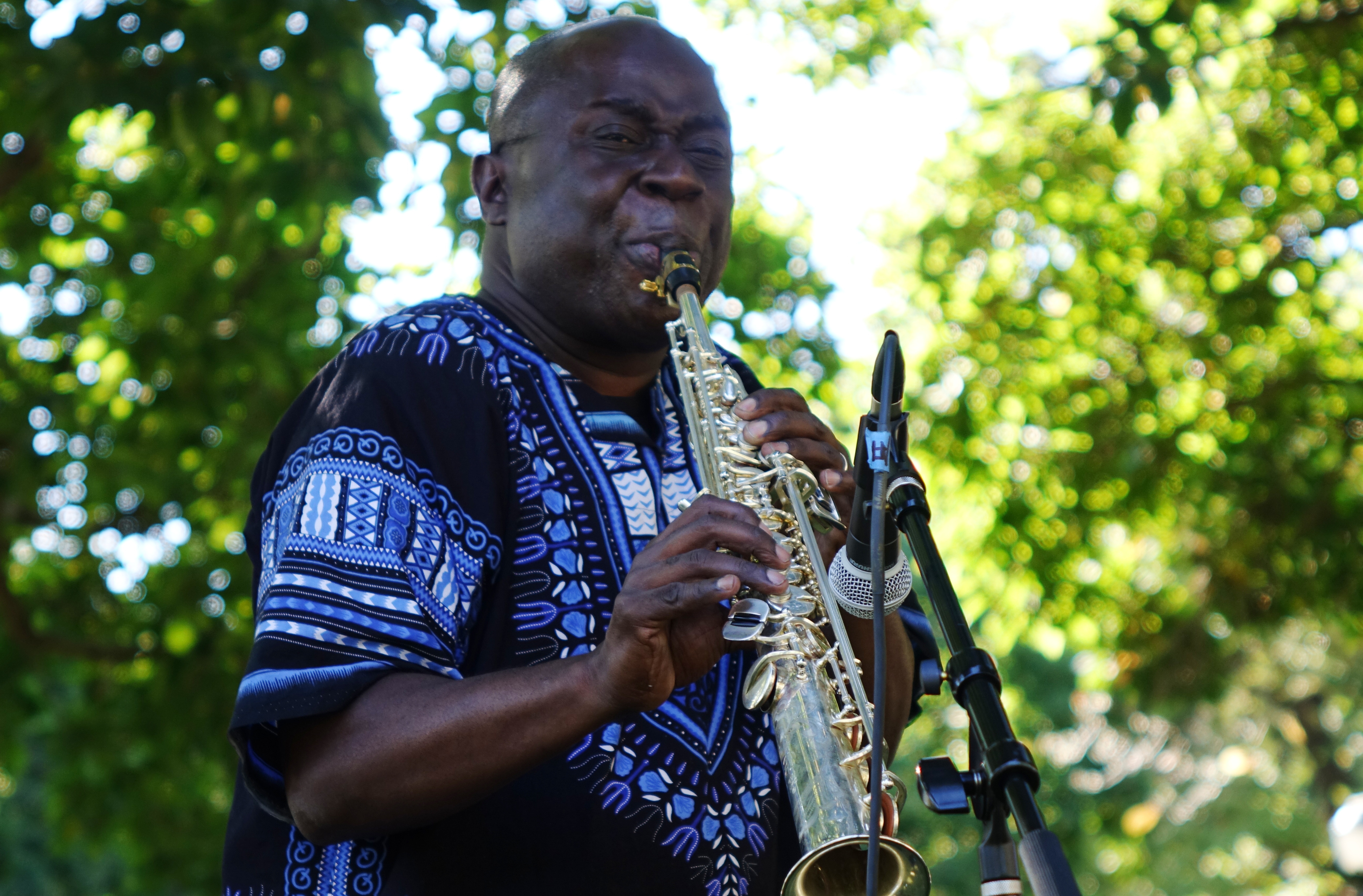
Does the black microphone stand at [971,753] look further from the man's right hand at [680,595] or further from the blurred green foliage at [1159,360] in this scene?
the blurred green foliage at [1159,360]

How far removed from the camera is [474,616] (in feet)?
6.94

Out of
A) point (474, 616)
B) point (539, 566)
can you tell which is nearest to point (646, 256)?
point (539, 566)

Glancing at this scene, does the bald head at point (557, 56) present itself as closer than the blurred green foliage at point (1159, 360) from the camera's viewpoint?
Yes

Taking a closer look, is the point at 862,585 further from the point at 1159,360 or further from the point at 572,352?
the point at 1159,360

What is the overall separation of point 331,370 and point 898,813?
4.09 ft

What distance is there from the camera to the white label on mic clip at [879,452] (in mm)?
1655

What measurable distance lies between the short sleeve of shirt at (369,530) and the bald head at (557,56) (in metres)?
0.58

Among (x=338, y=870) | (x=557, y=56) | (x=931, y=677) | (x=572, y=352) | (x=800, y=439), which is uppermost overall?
(x=557, y=56)

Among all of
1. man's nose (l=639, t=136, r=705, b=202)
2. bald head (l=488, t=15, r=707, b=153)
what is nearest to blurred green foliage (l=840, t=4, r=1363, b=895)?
bald head (l=488, t=15, r=707, b=153)

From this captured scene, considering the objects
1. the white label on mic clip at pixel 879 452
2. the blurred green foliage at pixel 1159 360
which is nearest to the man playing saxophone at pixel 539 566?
the white label on mic clip at pixel 879 452

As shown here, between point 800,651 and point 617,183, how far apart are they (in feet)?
3.33

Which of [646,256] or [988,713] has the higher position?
[646,256]

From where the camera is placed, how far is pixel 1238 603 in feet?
24.8

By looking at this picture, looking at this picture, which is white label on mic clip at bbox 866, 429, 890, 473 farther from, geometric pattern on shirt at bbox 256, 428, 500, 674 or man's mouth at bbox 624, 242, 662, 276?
man's mouth at bbox 624, 242, 662, 276
